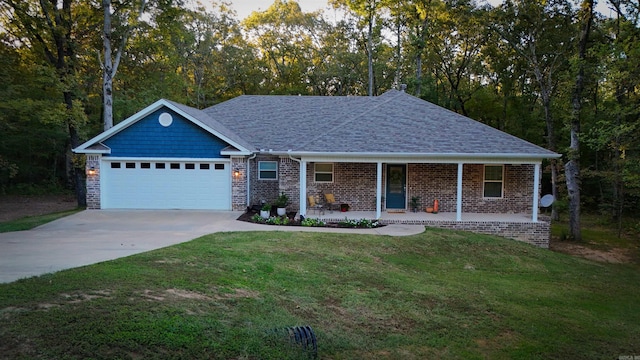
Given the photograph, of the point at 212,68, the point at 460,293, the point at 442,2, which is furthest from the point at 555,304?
the point at 212,68

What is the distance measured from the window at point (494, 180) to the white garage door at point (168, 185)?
1000 centimetres

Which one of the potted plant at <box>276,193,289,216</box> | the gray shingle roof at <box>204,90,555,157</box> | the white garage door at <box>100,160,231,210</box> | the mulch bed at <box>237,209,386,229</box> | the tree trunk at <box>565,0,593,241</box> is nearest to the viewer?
the mulch bed at <box>237,209,386,229</box>

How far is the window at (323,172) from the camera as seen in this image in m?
15.6

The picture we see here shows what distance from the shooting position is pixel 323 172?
15.6 m

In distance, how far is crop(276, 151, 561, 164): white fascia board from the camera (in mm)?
13469

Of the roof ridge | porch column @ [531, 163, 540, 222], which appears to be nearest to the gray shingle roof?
the roof ridge

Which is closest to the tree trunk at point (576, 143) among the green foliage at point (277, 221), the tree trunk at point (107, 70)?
the green foliage at point (277, 221)

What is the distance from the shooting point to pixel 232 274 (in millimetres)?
7004

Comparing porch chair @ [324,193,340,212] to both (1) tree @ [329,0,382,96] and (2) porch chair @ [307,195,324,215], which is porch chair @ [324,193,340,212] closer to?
(2) porch chair @ [307,195,324,215]

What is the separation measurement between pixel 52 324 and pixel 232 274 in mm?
3026

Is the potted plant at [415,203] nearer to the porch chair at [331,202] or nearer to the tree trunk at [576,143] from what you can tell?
the porch chair at [331,202]

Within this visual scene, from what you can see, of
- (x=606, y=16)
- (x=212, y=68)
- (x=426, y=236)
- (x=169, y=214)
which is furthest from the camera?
(x=212, y=68)

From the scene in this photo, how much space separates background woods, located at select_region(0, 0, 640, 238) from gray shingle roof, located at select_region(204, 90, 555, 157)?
423 cm

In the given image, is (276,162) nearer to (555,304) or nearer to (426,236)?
(426,236)
